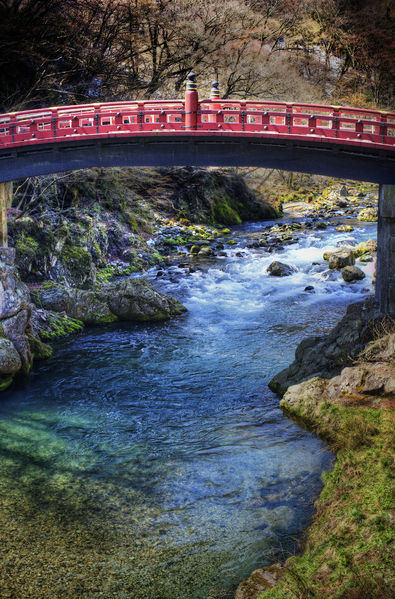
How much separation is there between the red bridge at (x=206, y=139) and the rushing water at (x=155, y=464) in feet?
20.9

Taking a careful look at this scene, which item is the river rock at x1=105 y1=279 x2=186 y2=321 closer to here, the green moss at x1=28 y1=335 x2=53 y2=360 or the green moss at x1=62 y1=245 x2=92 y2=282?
the green moss at x1=62 y1=245 x2=92 y2=282

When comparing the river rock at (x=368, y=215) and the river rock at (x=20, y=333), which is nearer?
the river rock at (x=20, y=333)

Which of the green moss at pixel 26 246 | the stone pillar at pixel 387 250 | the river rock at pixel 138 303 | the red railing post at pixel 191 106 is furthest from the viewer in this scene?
the green moss at pixel 26 246

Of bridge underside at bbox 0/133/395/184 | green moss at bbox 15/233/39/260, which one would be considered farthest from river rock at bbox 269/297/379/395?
green moss at bbox 15/233/39/260

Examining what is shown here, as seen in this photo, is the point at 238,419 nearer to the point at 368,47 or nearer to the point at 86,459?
the point at 86,459

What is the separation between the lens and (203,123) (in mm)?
17562

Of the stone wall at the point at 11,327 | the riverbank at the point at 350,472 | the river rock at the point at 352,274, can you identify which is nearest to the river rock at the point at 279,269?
the river rock at the point at 352,274

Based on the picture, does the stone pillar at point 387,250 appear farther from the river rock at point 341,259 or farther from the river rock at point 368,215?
the river rock at point 368,215

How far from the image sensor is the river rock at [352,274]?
27.0 m

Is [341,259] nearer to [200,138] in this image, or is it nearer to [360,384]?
[200,138]

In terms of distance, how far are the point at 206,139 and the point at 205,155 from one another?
598 mm

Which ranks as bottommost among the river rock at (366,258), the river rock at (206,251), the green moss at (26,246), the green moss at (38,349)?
the green moss at (38,349)

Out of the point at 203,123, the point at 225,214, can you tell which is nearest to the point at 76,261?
the point at 203,123

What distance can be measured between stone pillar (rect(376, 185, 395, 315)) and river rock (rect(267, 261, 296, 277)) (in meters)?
10.3
